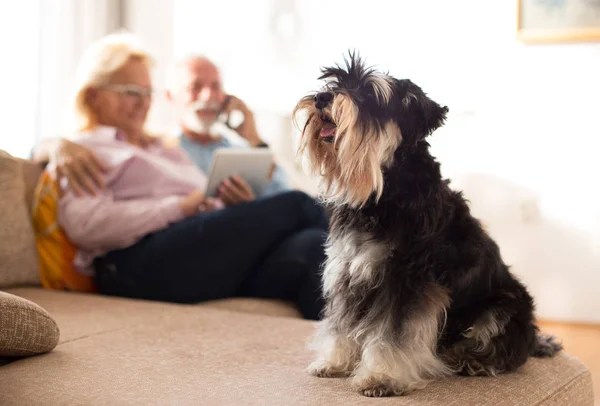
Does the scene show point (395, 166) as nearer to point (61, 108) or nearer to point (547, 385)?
point (547, 385)

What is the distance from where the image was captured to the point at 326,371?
1708 mm

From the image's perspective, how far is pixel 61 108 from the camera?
438cm

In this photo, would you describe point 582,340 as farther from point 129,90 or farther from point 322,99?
point 322,99

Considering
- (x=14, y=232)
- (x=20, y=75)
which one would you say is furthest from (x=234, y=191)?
(x=20, y=75)

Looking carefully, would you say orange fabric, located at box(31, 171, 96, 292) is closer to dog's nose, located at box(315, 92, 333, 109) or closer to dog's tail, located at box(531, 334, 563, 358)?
dog's nose, located at box(315, 92, 333, 109)

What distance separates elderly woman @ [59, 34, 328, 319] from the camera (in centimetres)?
270

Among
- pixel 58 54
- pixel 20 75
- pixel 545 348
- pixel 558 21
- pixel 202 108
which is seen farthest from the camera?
pixel 558 21

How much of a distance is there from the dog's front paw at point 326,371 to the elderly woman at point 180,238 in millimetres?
892

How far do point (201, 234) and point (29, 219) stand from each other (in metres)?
0.63

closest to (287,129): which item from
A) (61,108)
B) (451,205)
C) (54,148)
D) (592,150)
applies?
(61,108)

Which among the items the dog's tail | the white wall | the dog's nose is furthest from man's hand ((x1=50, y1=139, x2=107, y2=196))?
the white wall

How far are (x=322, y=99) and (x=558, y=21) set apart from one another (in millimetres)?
3557

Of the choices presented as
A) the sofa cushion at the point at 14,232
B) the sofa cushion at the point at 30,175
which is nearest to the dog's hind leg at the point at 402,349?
the sofa cushion at the point at 14,232

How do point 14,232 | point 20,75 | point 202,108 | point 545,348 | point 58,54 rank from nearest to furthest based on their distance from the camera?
point 545,348 < point 14,232 < point 202,108 < point 20,75 < point 58,54
